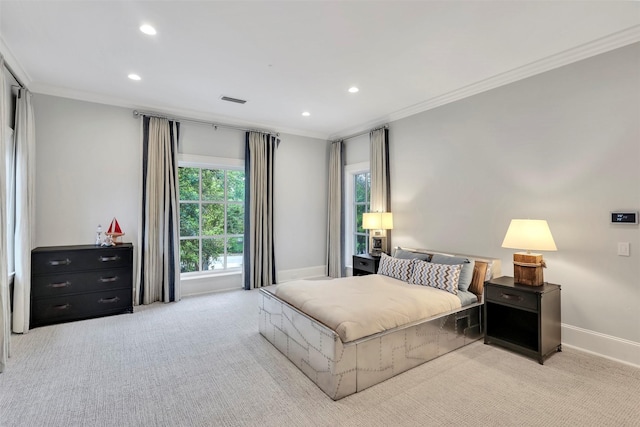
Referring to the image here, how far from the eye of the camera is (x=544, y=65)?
3.12 meters

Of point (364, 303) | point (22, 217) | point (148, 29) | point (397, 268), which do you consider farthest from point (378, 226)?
point (22, 217)

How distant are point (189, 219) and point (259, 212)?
1.11 m

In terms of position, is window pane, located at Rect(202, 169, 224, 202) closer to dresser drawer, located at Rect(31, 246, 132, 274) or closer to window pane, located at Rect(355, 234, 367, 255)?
dresser drawer, located at Rect(31, 246, 132, 274)

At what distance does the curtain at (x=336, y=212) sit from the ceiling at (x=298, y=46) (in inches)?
66.8

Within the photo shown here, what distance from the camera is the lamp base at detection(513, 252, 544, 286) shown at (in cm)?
290

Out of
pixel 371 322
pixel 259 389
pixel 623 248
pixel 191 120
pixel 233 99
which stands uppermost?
pixel 233 99

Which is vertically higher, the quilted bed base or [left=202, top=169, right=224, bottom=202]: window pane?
[left=202, top=169, right=224, bottom=202]: window pane

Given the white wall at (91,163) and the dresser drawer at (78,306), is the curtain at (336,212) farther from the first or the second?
the dresser drawer at (78,306)

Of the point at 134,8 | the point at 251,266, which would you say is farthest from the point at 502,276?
the point at 134,8

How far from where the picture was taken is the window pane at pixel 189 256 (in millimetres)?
4961

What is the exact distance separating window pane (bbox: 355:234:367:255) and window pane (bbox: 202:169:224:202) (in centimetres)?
256

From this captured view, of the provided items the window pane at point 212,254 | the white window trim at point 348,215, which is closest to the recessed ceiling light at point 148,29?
the window pane at point 212,254

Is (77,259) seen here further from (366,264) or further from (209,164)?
(366,264)

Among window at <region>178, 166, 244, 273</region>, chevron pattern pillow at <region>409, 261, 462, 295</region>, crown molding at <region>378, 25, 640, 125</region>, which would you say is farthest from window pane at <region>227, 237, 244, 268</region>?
crown molding at <region>378, 25, 640, 125</region>
